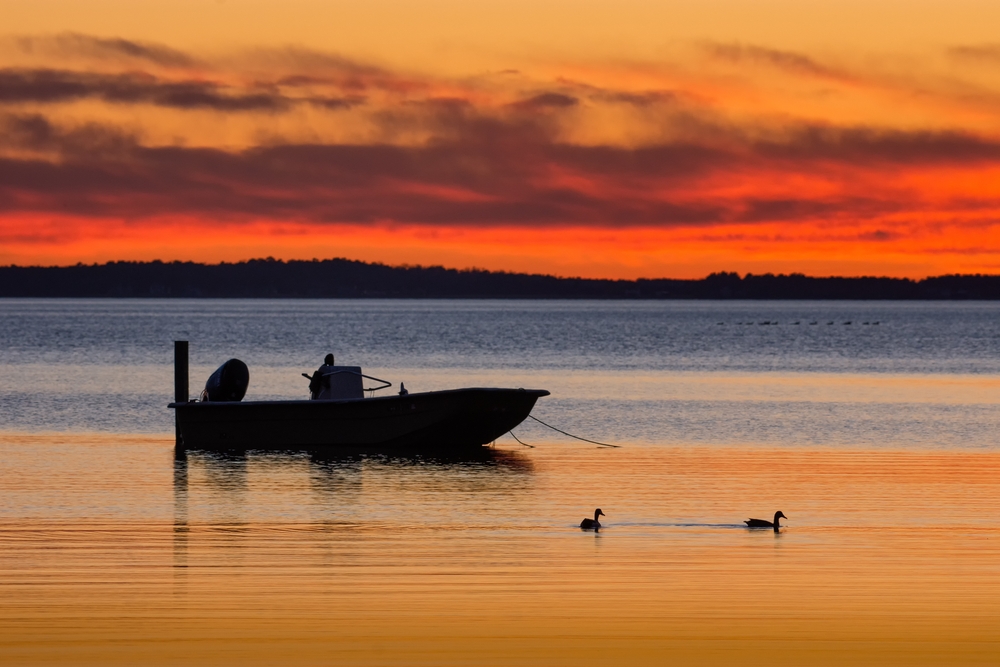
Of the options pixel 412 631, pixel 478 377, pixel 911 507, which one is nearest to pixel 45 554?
pixel 412 631

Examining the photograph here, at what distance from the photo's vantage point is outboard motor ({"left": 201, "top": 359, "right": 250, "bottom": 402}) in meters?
32.9

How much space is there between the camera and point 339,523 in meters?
20.0

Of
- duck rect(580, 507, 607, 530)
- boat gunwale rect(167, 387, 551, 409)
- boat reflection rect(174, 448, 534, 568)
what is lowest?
boat reflection rect(174, 448, 534, 568)

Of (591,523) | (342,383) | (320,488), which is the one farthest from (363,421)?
(591,523)

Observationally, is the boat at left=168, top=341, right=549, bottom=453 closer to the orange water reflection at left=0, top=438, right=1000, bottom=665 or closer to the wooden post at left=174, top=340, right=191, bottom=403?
the wooden post at left=174, top=340, right=191, bottom=403

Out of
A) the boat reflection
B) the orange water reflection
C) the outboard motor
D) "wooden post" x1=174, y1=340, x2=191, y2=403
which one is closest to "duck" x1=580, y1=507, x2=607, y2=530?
the orange water reflection

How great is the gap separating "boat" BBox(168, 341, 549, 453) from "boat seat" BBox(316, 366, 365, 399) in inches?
0.9

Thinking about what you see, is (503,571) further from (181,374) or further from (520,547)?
(181,374)

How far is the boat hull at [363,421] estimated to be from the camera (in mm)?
31172

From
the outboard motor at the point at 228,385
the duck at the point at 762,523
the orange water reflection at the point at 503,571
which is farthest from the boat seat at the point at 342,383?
the duck at the point at 762,523

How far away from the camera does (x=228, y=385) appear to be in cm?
3284

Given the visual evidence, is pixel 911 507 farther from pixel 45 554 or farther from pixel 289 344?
pixel 289 344

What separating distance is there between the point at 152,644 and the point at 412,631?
2258 mm

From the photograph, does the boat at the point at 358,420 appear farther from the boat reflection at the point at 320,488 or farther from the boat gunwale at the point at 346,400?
the boat reflection at the point at 320,488
